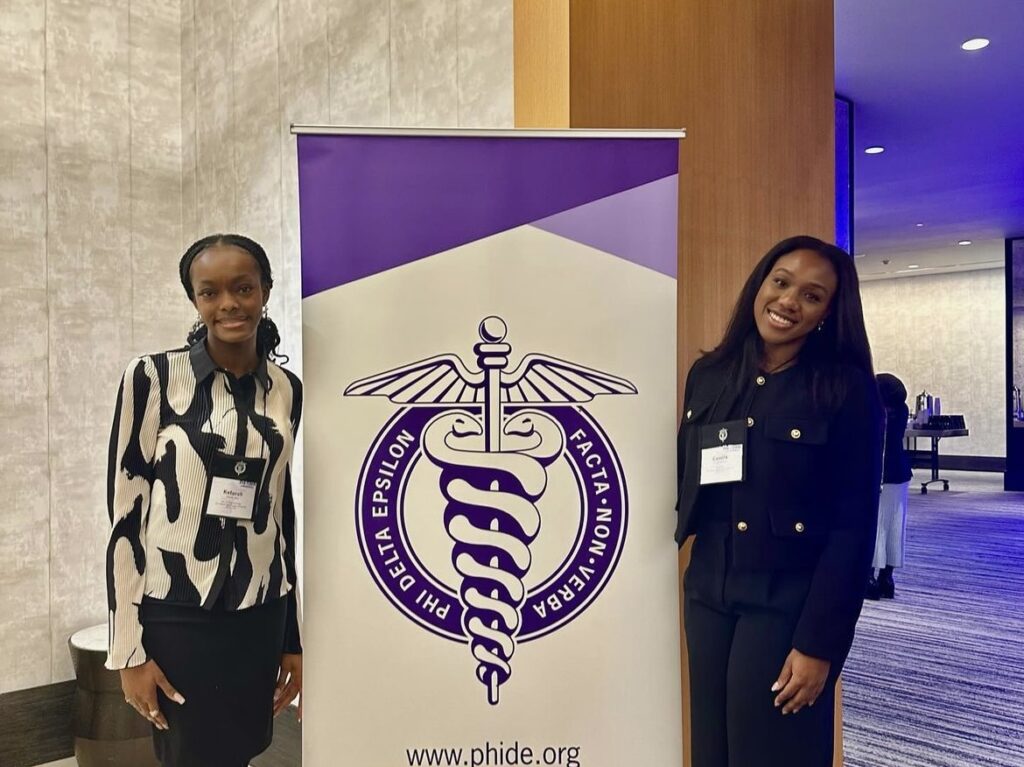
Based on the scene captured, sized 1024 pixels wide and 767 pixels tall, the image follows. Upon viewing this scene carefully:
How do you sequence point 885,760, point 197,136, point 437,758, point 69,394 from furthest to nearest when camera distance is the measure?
point 197,136, point 69,394, point 885,760, point 437,758

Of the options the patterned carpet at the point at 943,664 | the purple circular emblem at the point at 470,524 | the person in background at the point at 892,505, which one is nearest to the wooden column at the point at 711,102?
the purple circular emblem at the point at 470,524

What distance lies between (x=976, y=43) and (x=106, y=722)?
5390 millimetres

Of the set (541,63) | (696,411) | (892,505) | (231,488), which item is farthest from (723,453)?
(892,505)

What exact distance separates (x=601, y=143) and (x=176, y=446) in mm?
1131

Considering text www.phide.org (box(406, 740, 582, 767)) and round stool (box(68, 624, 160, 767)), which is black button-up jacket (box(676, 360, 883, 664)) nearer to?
text www.phide.org (box(406, 740, 582, 767))

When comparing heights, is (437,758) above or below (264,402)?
below

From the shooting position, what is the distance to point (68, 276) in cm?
336

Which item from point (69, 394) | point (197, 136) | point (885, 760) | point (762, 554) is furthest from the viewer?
point (197, 136)

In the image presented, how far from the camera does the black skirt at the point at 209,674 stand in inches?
69.4

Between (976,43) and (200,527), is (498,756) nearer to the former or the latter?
(200,527)

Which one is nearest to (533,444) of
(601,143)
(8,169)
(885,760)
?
(601,143)

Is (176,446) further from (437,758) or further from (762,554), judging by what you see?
(762,554)

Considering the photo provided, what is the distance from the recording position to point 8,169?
322 cm

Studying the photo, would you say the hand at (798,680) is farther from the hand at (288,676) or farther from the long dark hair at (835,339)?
the hand at (288,676)
